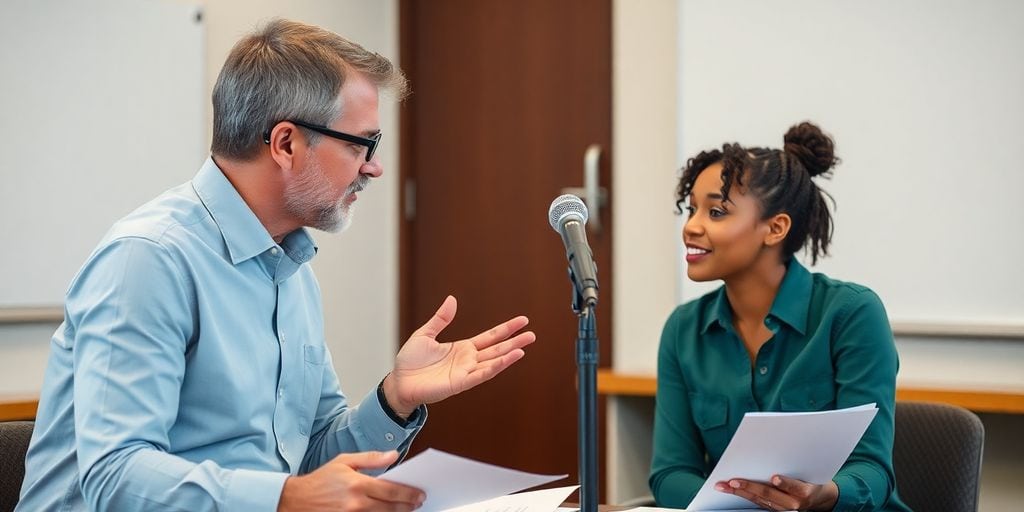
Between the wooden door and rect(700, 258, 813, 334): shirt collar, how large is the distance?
5.06ft

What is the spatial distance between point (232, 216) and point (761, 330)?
1035 mm

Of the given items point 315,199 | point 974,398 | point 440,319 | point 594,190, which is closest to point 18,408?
point 315,199

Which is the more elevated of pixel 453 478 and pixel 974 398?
pixel 453 478

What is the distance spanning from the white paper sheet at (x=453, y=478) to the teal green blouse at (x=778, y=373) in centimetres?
74

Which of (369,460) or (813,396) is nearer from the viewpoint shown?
(369,460)

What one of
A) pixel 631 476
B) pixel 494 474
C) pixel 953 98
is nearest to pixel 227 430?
pixel 494 474

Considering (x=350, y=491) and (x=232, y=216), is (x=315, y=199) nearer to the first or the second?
(x=232, y=216)

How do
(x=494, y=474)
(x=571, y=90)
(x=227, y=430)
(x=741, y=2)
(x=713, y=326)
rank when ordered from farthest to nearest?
(x=571, y=90), (x=741, y=2), (x=713, y=326), (x=227, y=430), (x=494, y=474)

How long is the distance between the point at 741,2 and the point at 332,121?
1981 millimetres

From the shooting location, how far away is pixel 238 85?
162 cm

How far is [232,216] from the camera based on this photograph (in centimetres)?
157

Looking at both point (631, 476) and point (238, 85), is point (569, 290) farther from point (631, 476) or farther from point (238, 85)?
point (238, 85)

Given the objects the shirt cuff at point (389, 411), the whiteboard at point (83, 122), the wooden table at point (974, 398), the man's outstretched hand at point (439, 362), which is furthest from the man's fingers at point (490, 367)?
the whiteboard at point (83, 122)

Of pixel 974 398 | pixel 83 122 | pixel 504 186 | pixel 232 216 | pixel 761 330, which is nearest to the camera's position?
pixel 232 216
